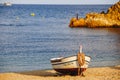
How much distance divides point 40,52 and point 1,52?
14.6 feet

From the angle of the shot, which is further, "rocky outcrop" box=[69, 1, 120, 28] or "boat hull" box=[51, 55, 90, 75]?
"rocky outcrop" box=[69, 1, 120, 28]

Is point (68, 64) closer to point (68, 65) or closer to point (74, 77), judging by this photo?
point (68, 65)

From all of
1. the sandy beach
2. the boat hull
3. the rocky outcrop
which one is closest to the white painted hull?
the boat hull

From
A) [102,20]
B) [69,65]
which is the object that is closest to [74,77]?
[69,65]

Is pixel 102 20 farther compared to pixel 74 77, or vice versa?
pixel 102 20

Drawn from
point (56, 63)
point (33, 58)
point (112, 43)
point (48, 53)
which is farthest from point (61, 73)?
point (112, 43)

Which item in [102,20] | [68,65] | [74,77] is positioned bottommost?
[102,20]

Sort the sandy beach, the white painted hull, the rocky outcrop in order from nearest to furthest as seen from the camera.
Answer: the sandy beach, the white painted hull, the rocky outcrop

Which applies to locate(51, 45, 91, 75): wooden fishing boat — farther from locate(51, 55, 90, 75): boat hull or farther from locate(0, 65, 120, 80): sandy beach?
locate(0, 65, 120, 80): sandy beach

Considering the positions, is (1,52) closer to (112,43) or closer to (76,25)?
(112,43)

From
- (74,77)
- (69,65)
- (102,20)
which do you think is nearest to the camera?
(74,77)

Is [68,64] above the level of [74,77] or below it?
above

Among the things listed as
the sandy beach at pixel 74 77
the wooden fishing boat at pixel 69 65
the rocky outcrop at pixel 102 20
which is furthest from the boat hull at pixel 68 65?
the rocky outcrop at pixel 102 20

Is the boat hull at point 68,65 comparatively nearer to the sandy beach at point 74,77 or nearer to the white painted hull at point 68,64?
the white painted hull at point 68,64
